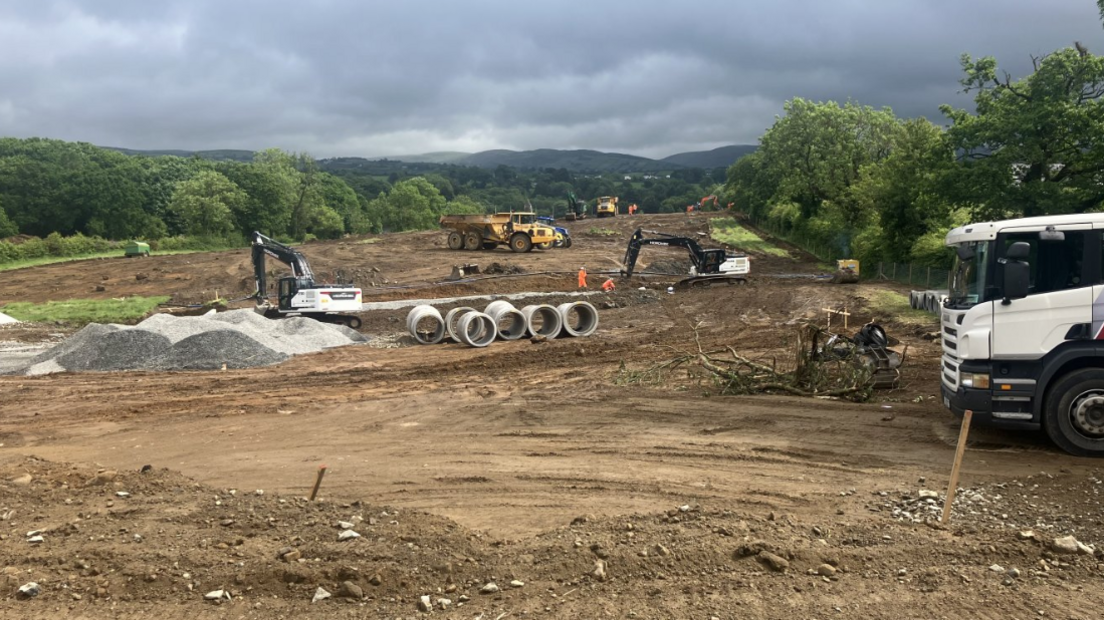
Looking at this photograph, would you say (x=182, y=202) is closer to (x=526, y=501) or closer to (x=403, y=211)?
(x=403, y=211)

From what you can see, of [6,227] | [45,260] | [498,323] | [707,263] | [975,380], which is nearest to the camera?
[975,380]

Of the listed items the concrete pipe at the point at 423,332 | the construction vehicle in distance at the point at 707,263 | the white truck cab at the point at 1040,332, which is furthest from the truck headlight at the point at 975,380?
the construction vehicle in distance at the point at 707,263

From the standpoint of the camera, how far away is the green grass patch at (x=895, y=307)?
72.2 ft

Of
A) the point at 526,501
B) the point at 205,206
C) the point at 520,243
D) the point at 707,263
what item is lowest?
the point at 526,501

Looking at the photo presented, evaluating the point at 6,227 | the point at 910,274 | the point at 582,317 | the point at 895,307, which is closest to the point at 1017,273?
the point at 582,317

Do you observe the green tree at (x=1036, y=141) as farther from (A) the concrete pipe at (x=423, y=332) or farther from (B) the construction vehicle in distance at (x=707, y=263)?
(A) the concrete pipe at (x=423, y=332)

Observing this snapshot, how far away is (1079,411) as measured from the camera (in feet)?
28.8

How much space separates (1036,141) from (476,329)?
16.6 meters

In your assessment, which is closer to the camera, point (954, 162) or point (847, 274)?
point (954, 162)

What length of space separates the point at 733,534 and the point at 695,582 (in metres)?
0.89

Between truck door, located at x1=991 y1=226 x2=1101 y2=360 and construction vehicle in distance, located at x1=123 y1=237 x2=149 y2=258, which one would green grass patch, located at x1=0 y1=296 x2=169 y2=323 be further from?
truck door, located at x1=991 y1=226 x2=1101 y2=360

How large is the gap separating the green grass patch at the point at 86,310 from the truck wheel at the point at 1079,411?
29.7 meters

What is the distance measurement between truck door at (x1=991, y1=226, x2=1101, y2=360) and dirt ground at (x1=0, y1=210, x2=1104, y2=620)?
1.42 meters

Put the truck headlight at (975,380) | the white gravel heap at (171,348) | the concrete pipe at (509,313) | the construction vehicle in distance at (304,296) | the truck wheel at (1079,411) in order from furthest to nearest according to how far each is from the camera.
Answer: the construction vehicle in distance at (304,296) → the concrete pipe at (509,313) → the white gravel heap at (171,348) → the truck headlight at (975,380) → the truck wheel at (1079,411)
